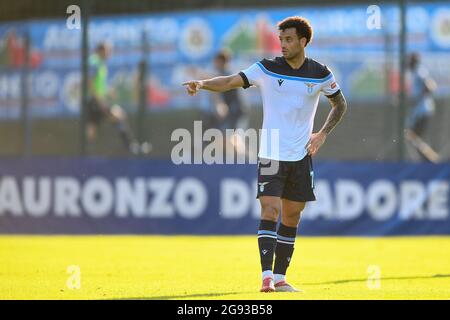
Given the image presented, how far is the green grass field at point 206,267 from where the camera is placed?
368 inches

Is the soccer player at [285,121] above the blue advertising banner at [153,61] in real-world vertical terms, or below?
below

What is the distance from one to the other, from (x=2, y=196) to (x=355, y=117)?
20.7 feet

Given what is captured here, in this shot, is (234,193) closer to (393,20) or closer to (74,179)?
(74,179)

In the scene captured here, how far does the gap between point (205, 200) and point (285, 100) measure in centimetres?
793

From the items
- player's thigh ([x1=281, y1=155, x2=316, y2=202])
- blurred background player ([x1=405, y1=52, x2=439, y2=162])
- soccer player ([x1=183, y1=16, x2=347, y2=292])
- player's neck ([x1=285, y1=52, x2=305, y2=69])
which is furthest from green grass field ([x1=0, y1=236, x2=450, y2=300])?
blurred background player ([x1=405, y1=52, x2=439, y2=162])

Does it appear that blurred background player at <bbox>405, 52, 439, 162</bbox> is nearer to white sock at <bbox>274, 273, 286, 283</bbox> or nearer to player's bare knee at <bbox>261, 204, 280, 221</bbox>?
white sock at <bbox>274, 273, 286, 283</bbox>

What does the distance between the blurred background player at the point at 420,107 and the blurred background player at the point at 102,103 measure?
4989 millimetres

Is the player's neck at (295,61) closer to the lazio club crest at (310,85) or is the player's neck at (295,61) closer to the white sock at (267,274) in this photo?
the lazio club crest at (310,85)

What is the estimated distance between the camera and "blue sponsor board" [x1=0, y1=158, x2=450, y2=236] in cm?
1712

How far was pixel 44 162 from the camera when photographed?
1759 cm

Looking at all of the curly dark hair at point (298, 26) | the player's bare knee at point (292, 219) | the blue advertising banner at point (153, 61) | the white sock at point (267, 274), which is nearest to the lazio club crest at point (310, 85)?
the curly dark hair at point (298, 26)

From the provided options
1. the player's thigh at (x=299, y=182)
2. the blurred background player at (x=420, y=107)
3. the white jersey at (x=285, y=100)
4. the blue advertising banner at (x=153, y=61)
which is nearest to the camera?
the white jersey at (x=285, y=100)

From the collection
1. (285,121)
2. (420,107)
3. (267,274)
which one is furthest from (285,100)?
(420,107)
